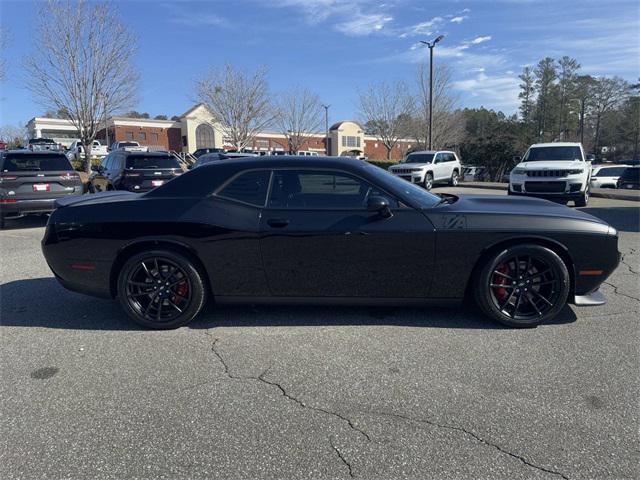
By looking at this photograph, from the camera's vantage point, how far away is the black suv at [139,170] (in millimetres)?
10438

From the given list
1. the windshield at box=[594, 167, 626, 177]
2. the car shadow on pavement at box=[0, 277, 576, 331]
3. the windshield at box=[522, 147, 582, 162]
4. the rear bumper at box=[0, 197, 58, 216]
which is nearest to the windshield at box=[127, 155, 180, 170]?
the rear bumper at box=[0, 197, 58, 216]

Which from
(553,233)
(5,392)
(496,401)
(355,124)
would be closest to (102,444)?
(5,392)

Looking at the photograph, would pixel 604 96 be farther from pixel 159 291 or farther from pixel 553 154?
pixel 159 291

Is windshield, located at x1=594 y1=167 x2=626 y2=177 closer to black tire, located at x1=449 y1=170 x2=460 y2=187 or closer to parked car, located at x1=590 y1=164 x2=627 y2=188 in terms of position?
parked car, located at x1=590 y1=164 x2=627 y2=188

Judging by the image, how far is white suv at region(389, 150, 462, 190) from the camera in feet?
60.9

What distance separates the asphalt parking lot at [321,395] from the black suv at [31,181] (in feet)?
19.7

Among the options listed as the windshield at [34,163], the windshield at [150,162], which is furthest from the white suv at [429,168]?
the windshield at [34,163]

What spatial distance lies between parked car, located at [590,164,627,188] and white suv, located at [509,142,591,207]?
16160 millimetres

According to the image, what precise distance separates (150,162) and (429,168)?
40.2 ft

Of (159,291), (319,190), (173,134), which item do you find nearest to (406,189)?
(319,190)

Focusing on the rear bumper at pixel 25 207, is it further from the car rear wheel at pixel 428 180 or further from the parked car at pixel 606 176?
the parked car at pixel 606 176

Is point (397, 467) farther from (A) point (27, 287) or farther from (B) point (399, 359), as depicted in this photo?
(A) point (27, 287)

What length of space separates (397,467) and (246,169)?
2.77 meters

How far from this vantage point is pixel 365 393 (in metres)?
2.81
